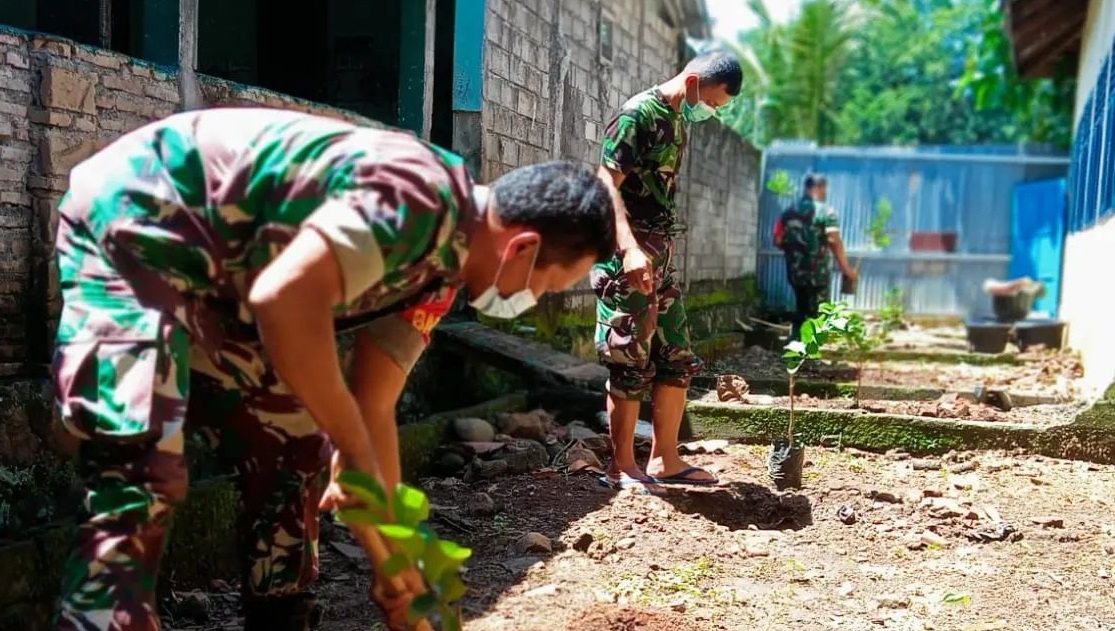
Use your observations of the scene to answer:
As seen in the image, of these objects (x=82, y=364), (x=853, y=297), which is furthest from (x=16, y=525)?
(x=853, y=297)

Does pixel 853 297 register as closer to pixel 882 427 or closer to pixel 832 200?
pixel 832 200

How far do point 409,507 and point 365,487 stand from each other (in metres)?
0.08

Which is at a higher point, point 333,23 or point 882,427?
point 333,23

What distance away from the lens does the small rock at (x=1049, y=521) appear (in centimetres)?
393

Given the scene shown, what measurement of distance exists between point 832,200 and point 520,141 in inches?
422

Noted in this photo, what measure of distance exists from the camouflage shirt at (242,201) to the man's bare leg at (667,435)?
2416mm

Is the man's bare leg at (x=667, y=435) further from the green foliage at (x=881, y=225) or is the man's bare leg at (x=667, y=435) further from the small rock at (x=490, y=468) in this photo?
the green foliage at (x=881, y=225)

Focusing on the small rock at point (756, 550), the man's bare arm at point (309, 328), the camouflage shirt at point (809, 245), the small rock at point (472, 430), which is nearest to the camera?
the man's bare arm at point (309, 328)

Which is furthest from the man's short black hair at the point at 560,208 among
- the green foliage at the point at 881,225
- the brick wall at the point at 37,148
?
the green foliage at the point at 881,225

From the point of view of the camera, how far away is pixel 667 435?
4.22 meters

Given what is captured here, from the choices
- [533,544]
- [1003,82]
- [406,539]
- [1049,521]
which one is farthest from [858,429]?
[1003,82]

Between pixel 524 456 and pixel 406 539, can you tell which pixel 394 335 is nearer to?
pixel 406 539

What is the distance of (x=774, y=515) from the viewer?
4.02 meters

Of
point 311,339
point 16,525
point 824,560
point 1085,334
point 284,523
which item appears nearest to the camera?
point 311,339
